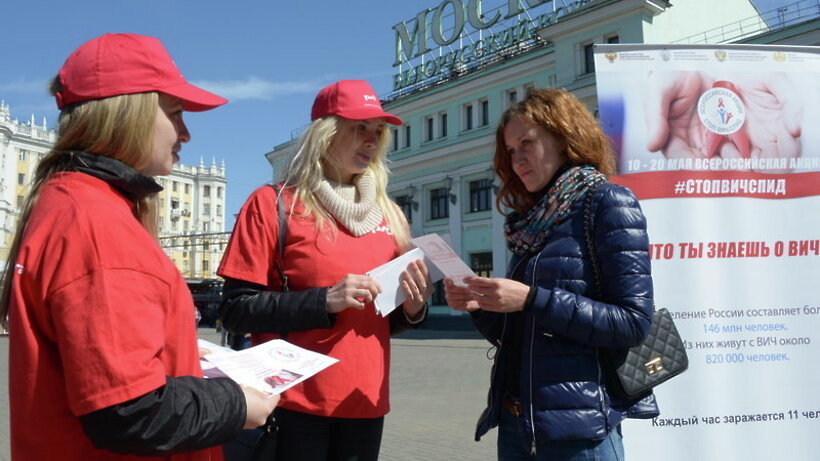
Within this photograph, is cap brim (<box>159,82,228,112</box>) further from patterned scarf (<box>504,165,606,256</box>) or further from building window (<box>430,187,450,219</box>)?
building window (<box>430,187,450,219</box>)

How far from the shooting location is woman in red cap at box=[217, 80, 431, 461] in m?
2.26

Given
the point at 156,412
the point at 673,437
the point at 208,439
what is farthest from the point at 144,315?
the point at 673,437

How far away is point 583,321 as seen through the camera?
2094 mm

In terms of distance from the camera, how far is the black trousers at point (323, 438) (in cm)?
224

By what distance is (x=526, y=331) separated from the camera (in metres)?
2.27

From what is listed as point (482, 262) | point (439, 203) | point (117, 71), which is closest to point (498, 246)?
point (482, 262)

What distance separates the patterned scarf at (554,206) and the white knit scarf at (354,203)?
1.93ft

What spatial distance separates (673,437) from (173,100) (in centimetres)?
308

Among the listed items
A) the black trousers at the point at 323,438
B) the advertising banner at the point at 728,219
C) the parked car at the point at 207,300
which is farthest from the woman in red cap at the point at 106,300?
the parked car at the point at 207,300

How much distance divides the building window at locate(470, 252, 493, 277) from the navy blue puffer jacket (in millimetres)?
32984

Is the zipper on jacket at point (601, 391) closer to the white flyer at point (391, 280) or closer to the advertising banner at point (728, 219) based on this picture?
the white flyer at point (391, 280)

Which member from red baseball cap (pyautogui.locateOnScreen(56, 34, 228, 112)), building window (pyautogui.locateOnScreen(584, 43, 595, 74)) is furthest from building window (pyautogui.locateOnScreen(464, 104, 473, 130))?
red baseball cap (pyautogui.locateOnScreen(56, 34, 228, 112))

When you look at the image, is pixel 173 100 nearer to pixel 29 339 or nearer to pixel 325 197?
pixel 29 339

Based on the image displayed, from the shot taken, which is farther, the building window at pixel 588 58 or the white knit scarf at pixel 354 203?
the building window at pixel 588 58
